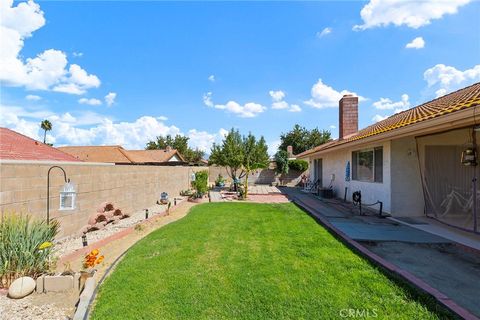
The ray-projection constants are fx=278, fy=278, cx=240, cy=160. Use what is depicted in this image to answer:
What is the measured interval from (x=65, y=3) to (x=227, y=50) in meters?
7.69

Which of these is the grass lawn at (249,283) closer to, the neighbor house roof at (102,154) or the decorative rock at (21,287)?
the decorative rock at (21,287)

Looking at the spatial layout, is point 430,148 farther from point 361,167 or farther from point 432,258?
point 432,258

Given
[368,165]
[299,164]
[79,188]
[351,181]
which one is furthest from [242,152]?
[79,188]

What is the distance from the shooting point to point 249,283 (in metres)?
4.23

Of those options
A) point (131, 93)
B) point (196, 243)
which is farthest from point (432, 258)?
point (131, 93)

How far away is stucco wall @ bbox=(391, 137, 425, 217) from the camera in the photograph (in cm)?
929

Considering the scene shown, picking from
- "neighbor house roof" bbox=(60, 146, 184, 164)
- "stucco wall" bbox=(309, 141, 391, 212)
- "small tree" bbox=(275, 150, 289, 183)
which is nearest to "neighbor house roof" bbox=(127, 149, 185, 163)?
"neighbor house roof" bbox=(60, 146, 184, 164)

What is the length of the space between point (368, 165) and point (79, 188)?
34.3 ft

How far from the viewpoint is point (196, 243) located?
6.53m

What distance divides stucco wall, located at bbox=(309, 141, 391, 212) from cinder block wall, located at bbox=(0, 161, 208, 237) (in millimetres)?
9684

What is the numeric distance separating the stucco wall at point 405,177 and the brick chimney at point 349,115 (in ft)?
22.6

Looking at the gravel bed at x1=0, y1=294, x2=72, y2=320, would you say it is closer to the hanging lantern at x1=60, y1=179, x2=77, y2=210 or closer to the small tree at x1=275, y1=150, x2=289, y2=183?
the hanging lantern at x1=60, y1=179, x2=77, y2=210

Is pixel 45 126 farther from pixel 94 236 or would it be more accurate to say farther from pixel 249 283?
pixel 249 283

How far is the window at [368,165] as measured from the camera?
33.8ft
